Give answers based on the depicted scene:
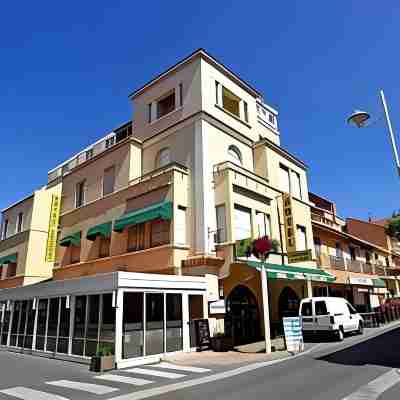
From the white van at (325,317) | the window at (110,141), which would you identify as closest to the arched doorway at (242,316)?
the white van at (325,317)

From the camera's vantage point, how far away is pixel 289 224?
21219 millimetres

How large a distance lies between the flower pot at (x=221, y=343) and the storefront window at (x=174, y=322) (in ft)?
4.96

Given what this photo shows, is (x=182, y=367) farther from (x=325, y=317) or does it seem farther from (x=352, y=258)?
(x=352, y=258)

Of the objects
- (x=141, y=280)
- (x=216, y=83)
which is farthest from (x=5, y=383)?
(x=216, y=83)

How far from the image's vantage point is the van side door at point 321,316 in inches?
690

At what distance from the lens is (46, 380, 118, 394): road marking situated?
30.0 ft

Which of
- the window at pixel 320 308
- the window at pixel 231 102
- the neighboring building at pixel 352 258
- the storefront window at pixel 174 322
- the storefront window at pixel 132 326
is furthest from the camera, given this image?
the neighboring building at pixel 352 258

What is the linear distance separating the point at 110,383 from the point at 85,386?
0.66m

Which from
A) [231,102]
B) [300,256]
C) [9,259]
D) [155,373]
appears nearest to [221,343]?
A: [155,373]

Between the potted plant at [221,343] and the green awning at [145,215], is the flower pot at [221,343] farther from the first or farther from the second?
the green awning at [145,215]

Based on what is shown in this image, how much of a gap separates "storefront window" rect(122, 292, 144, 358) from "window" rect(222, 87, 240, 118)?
542 inches

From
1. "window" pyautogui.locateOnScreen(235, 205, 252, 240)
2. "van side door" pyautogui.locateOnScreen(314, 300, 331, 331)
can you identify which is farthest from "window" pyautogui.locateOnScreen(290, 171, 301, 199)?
"van side door" pyautogui.locateOnScreen(314, 300, 331, 331)

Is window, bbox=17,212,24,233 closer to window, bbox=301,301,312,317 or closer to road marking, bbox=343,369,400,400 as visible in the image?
window, bbox=301,301,312,317

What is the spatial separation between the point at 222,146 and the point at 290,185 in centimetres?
689
